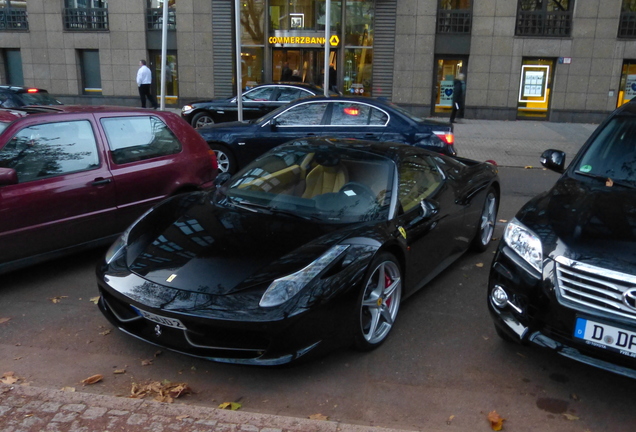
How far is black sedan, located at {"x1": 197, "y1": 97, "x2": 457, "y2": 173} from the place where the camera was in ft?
31.3

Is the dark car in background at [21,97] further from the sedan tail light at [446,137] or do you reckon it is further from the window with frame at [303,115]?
the sedan tail light at [446,137]

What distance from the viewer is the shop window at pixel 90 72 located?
22.2 m

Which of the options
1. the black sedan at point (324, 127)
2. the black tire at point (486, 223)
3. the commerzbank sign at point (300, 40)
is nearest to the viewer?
the black tire at point (486, 223)

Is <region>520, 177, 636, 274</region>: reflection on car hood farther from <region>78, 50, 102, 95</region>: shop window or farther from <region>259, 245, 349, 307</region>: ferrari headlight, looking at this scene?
<region>78, 50, 102, 95</region>: shop window

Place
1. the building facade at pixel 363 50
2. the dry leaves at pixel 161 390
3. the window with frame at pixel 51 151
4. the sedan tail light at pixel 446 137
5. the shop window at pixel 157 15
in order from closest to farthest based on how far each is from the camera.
Answer: the dry leaves at pixel 161 390
the window with frame at pixel 51 151
the sedan tail light at pixel 446 137
the building facade at pixel 363 50
the shop window at pixel 157 15

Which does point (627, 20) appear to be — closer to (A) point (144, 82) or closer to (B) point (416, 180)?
(A) point (144, 82)

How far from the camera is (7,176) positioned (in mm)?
4840

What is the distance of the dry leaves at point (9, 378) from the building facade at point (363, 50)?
18.0 m

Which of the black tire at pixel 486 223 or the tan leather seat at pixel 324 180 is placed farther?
the black tire at pixel 486 223

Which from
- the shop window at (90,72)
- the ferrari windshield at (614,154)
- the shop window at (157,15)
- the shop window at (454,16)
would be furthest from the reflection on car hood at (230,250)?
the shop window at (90,72)

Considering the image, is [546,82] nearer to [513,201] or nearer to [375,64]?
[375,64]

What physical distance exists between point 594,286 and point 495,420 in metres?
0.95

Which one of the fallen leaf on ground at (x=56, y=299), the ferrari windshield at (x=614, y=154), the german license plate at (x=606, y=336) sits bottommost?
the fallen leaf on ground at (x=56, y=299)

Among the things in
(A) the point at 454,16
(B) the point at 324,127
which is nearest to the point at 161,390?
(B) the point at 324,127
